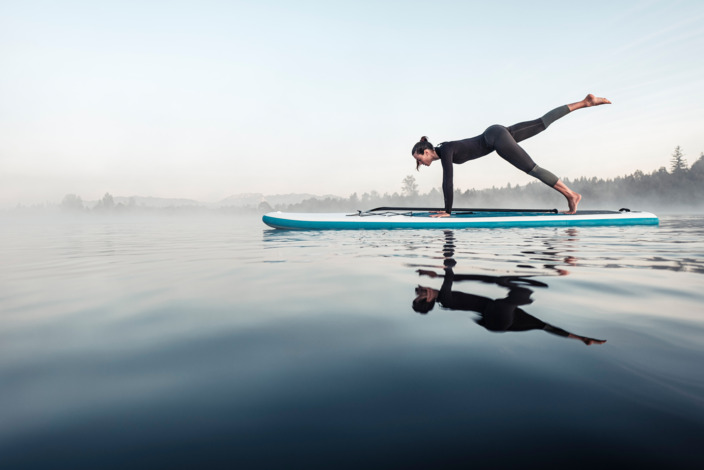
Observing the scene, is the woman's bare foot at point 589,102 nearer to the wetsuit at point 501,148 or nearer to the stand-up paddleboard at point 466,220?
the wetsuit at point 501,148

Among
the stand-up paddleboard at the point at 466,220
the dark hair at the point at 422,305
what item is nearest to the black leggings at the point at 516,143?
the stand-up paddleboard at the point at 466,220

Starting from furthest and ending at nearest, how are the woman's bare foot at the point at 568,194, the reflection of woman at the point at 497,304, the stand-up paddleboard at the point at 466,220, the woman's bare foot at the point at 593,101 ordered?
the stand-up paddleboard at the point at 466,220, the woman's bare foot at the point at 568,194, the woman's bare foot at the point at 593,101, the reflection of woman at the point at 497,304

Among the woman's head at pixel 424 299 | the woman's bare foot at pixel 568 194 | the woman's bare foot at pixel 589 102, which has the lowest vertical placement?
the woman's head at pixel 424 299

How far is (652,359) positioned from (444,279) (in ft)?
4.72

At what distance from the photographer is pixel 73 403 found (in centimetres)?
97

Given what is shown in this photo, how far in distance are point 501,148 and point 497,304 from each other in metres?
6.13

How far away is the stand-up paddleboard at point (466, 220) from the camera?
24.4 feet

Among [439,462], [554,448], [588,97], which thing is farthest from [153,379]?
[588,97]

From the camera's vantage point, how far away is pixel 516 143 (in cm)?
716

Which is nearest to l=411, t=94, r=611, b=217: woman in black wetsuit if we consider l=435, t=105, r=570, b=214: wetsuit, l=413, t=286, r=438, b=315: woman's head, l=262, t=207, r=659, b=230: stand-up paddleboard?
l=435, t=105, r=570, b=214: wetsuit

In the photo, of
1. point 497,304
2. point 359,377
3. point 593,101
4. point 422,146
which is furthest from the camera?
point 422,146

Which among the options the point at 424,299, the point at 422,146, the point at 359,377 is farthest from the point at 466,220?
the point at 359,377

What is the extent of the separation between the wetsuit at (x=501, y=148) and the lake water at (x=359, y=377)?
5.15 metres

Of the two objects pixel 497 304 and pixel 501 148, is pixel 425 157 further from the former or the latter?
pixel 497 304
